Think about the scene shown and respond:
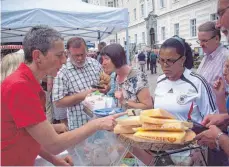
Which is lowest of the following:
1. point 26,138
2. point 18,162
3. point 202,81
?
point 18,162

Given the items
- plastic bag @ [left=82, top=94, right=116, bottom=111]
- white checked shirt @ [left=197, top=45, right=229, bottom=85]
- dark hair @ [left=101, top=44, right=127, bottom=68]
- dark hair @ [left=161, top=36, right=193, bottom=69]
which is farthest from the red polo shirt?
white checked shirt @ [left=197, top=45, right=229, bottom=85]

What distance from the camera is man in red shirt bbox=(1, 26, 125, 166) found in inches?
55.8

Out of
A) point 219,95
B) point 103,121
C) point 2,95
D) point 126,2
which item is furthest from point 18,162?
point 126,2

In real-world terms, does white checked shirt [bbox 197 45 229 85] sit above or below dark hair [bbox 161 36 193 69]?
below

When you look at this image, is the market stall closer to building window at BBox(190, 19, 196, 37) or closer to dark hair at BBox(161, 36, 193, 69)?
dark hair at BBox(161, 36, 193, 69)

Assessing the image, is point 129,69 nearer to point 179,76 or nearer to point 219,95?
point 179,76

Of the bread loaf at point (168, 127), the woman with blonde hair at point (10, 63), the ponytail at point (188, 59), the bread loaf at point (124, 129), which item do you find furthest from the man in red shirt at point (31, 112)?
the ponytail at point (188, 59)

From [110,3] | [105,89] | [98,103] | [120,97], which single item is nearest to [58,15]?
[105,89]

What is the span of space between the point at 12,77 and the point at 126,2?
Result: 4513cm

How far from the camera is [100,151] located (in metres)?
1.67

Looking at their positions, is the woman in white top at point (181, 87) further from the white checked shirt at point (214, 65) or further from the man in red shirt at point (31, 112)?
the white checked shirt at point (214, 65)

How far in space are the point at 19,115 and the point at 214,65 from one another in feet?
8.34

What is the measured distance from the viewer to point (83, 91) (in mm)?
3143

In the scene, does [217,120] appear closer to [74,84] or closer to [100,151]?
[100,151]
